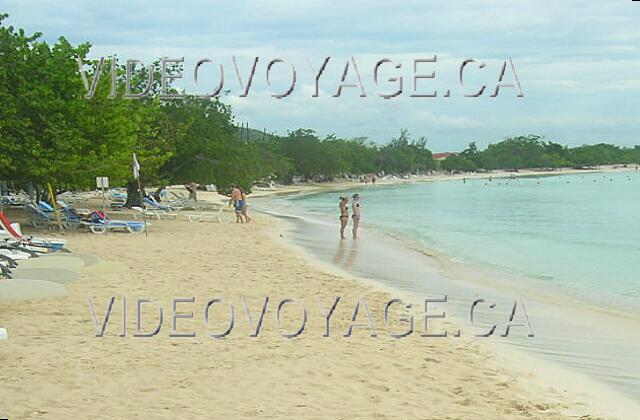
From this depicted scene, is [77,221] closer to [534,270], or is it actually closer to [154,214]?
[154,214]

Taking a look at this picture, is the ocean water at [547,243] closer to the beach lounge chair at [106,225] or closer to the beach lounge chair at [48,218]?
the beach lounge chair at [106,225]

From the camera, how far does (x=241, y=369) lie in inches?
274

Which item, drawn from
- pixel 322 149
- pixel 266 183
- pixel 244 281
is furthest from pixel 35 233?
pixel 322 149

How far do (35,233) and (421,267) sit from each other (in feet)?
31.8

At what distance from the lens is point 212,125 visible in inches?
1347

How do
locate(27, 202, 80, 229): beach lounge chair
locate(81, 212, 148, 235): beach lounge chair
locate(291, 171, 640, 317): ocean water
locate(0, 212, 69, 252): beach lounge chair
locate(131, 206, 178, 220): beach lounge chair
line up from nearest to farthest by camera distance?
locate(0, 212, 69, 252): beach lounge chair < locate(291, 171, 640, 317): ocean water < locate(81, 212, 148, 235): beach lounge chair < locate(27, 202, 80, 229): beach lounge chair < locate(131, 206, 178, 220): beach lounge chair

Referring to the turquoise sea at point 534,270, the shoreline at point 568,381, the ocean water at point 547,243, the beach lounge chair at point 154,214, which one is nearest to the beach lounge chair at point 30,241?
the turquoise sea at point 534,270

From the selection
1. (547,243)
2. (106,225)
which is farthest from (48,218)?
(547,243)

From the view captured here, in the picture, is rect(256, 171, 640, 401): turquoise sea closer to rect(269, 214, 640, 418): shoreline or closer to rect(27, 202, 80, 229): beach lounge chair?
rect(269, 214, 640, 418): shoreline

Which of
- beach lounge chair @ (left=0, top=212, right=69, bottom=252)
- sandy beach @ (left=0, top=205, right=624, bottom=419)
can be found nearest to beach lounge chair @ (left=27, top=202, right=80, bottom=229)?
beach lounge chair @ (left=0, top=212, right=69, bottom=252)

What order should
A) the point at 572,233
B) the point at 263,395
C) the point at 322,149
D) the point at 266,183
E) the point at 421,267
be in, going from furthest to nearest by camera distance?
the point at 322,149, the point at 266,183, the point at 572,233, the point at 421,267, the point at 263,395

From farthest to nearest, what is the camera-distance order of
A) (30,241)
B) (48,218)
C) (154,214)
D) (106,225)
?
(154,214) → (48,218) → (106,225) → (30,241)

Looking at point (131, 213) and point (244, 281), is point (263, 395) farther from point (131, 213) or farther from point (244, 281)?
point (131, 213)

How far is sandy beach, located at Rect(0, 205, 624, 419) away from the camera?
5.83 m
